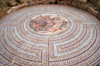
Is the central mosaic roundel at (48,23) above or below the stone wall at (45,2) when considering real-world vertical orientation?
below

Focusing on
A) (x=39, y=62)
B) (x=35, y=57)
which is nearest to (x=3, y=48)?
(x=35, y=57)

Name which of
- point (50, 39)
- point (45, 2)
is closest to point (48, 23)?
point (50, 39)

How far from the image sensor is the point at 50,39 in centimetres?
466

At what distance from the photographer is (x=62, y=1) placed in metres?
8.27

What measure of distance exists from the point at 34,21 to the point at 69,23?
95.2 inches

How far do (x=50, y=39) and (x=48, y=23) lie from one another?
1499 millimetres

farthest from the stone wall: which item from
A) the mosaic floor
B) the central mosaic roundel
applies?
the central mosaic roundel

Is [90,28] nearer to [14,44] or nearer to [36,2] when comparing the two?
[14,44]

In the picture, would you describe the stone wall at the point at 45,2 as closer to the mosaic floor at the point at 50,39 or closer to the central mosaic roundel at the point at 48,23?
the mosaic floor at the point at 50,39

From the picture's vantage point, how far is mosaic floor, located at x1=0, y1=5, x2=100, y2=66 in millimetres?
3705

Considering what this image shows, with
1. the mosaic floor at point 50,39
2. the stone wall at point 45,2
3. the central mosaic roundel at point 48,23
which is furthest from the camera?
the stone wall at point 45,2

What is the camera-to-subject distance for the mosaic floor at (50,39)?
146 inches

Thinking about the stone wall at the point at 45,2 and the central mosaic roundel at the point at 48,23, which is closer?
the central mosaic roundel at the point at 48,23

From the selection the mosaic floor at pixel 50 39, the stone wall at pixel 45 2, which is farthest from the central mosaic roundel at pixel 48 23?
the stone wall at pixel 45 2
